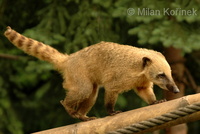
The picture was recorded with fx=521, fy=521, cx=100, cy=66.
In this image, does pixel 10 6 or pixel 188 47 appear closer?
pixel 188 47

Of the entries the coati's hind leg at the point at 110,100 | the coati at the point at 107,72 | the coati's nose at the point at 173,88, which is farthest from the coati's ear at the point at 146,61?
the coati's hind leg at the point at 110,100

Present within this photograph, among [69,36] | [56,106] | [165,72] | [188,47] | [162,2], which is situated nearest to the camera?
[165,72]

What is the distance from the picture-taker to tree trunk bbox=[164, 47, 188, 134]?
930cm

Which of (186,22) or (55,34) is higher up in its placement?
(186,22)

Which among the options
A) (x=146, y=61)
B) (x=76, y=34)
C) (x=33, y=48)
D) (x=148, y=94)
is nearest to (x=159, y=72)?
(x=146, y=61)

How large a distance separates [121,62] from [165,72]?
1.99 ft

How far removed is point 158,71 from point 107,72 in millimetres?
663

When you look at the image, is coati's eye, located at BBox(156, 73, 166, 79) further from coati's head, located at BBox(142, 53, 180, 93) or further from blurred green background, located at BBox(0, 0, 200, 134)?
blurred green background, located at BBox(0, 0, 200, 134)

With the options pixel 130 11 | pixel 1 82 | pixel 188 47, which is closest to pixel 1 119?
pixel 1 82

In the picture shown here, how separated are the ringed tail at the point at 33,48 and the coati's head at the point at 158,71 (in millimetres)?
1240

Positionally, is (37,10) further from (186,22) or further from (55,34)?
(186,22)

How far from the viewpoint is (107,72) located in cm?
654

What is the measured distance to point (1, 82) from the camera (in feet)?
30.4

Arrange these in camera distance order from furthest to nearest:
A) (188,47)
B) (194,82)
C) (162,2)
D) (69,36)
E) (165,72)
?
(194,82) < (69,36) < (162,2) < (188,47) < (165,72)
